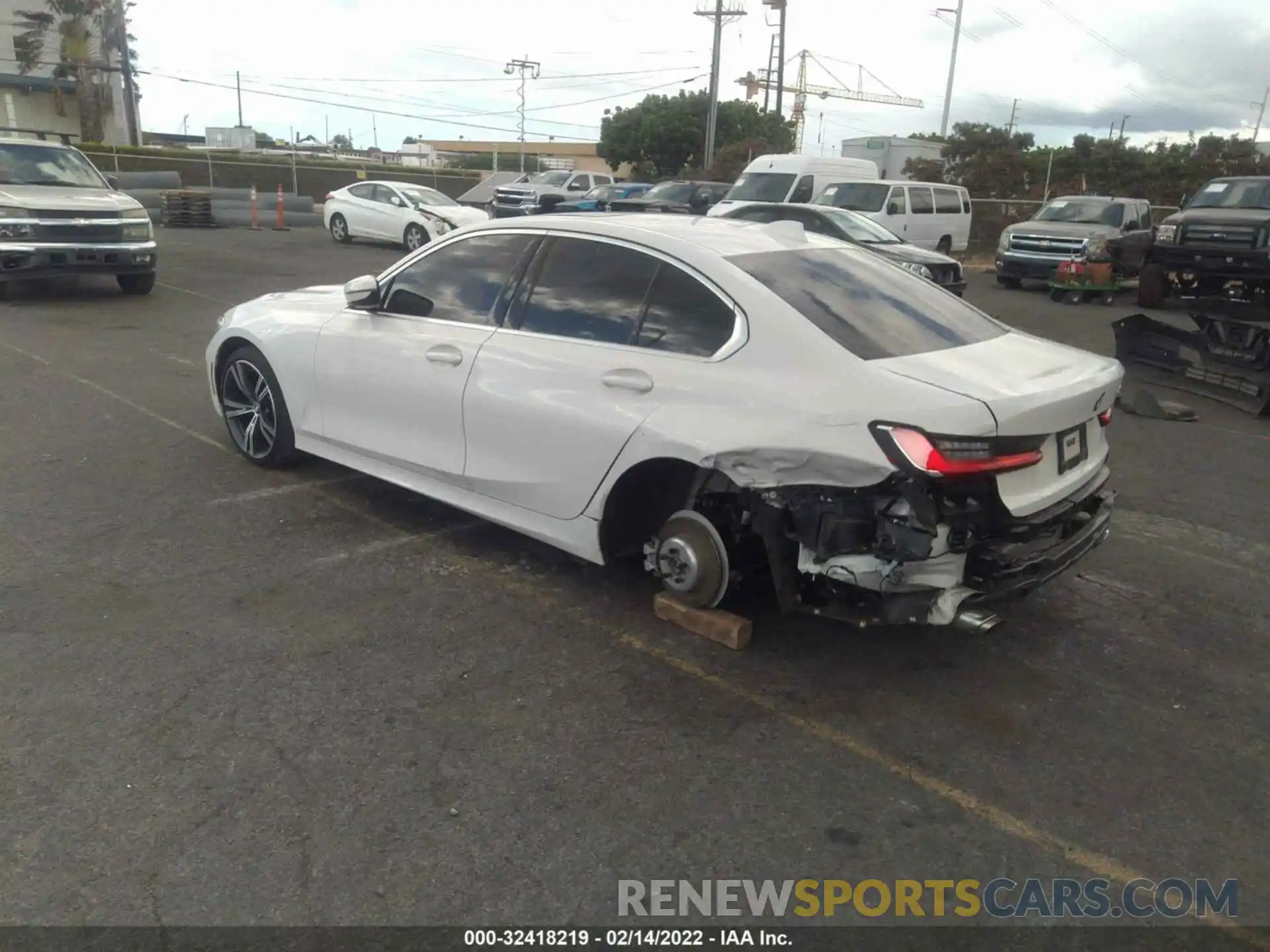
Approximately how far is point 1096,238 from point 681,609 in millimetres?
17783

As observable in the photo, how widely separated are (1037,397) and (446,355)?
8.59ft

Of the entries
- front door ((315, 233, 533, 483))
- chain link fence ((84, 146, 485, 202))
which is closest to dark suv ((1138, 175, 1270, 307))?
front door ((315, 233, 533, 483))

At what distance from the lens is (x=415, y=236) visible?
2134cm

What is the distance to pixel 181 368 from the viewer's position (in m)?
8.74

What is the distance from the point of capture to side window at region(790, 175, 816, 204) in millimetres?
20125

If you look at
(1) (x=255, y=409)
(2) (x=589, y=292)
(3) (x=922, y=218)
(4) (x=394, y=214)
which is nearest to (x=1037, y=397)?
(2) (x=589, y=292)

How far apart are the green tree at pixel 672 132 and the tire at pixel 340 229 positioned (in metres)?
37.3

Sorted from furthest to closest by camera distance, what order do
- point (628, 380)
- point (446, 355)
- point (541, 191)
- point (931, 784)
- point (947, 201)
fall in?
1. point (541, 191)
2. point (947, 201)
3. point (446, 355)
4. point (628, 380)
5. point (931, 784)

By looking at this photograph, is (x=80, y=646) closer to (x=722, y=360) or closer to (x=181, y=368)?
(x=722, y=360)

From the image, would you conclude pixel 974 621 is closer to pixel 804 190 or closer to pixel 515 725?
pixel 515 725

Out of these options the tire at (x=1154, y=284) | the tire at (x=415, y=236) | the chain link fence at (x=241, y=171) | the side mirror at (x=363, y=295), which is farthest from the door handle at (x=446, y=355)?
the chain link fence at (x=241, y=171)

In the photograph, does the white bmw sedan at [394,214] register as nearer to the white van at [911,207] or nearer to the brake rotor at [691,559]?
the white van at [911,207]

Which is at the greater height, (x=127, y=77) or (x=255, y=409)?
(x=127, y=77)

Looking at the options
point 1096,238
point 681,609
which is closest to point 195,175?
point 1096,238
